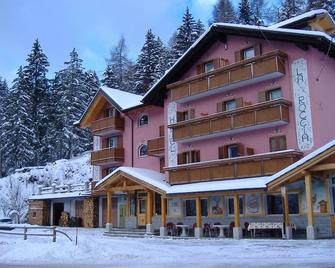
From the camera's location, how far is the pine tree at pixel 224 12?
7081 cm

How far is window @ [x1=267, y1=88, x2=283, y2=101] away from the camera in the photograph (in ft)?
92.0

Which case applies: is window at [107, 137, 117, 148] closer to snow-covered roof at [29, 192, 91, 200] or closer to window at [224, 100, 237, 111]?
snow-covered roof at [29, 192, 91, 200]

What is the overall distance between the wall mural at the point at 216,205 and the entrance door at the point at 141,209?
6.50 m

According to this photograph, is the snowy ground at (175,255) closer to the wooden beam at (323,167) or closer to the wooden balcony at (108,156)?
the wooden beam at (323,167)

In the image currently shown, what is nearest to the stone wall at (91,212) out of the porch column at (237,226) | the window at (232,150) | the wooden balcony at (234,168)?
the wooden balcony at (234,168)

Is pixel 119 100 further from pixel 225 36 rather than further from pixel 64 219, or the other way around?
pixel 225 36

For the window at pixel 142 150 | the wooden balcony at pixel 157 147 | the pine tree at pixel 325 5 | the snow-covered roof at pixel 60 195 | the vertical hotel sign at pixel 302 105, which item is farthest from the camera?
the pine tree at pixel 325 5

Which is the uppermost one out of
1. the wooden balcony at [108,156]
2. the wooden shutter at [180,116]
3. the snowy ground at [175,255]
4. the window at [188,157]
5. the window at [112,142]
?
the wooden shutter at [180,116]

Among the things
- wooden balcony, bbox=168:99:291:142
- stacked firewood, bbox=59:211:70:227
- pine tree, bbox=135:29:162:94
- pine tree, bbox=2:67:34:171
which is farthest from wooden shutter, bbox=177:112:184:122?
pine tree, bbox=2:67:34:171

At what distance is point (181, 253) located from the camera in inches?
745

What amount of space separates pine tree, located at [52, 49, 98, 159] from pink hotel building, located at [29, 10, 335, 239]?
2608 centimetres

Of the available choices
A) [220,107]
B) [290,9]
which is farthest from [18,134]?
[290,9]

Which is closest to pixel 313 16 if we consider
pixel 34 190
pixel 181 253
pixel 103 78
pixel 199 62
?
pixel 199 62

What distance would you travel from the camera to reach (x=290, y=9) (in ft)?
188
